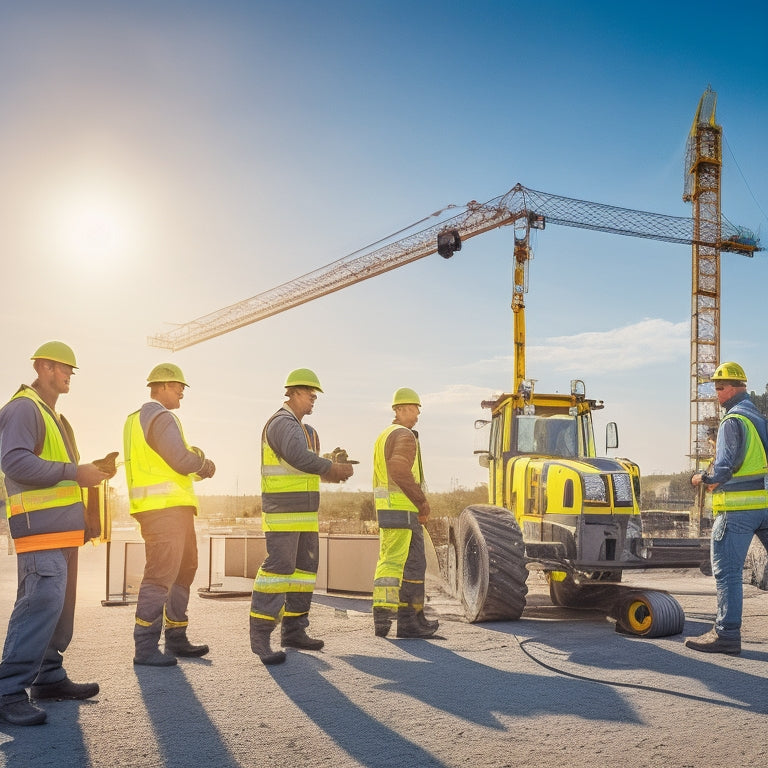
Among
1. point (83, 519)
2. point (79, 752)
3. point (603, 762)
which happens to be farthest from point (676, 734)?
point (83, 519)

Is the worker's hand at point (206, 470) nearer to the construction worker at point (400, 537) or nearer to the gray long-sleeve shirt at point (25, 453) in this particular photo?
the gray long-sleeve shirt at point (25, 453)

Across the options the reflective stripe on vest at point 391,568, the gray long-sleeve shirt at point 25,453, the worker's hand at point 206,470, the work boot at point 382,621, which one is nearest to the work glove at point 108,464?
the gray long-sleeve shirt at point 25,453

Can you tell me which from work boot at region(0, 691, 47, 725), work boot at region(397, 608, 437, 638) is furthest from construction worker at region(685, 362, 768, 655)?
work boot at region(0, 691, 47, 725)

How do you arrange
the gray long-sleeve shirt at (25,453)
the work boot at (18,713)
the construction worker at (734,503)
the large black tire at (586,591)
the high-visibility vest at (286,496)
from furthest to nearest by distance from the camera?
the large black tire at (586,591) → the construction worker at (734,503) → the high-visibility vest at (286,496) → the gray long-sleeve shirt at (25,453) → the work boot at (18,713)

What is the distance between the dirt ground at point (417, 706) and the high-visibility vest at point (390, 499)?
0.99m

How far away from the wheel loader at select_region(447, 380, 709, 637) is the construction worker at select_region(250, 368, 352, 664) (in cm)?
207

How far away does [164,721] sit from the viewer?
4.25 metres

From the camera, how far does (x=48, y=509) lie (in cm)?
455

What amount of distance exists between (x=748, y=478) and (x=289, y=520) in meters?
3.65

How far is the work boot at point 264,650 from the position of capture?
5668mm

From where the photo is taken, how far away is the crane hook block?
157 ft

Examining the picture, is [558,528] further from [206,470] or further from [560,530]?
[206,470]

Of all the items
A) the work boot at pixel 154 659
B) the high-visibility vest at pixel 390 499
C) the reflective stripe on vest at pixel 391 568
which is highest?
the high-visibility vest at pixel 390 499

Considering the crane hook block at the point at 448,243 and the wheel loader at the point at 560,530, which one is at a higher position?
the crane hook block at the point at 448,243
